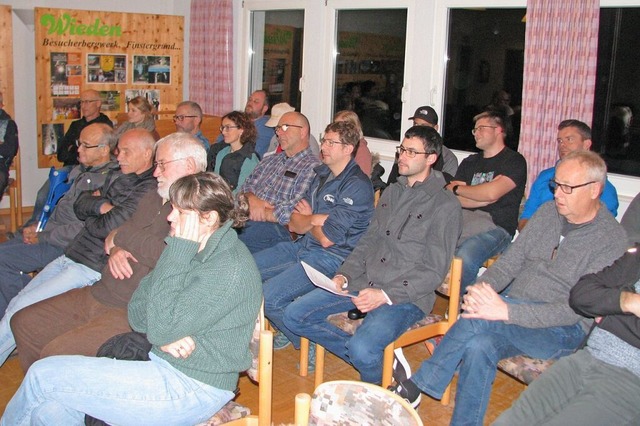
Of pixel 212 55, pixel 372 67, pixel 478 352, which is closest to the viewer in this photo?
pixel 478 352

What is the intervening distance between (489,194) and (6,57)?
509 cm

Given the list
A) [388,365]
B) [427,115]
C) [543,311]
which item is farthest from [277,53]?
[543,311]

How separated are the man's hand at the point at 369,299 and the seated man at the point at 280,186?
40.8 inches

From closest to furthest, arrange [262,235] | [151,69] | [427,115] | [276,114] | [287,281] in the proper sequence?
[287,281], [262,235], [427,115], [276,114], [151,69]

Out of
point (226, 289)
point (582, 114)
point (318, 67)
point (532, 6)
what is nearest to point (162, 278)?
point (226, 289)

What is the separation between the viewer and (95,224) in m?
3.47

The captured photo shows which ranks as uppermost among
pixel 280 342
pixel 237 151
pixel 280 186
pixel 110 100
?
pixel 110 100

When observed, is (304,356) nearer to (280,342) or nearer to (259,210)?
(280,342)

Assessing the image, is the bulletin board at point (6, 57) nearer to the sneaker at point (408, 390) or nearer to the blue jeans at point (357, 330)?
the blue jeans at point (357, 330)

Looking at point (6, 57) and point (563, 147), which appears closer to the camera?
point (563, 147)

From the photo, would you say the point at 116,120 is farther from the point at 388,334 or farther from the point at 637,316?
the point at 637,316

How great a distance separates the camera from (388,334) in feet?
9.92

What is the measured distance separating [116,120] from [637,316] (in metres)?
6.12

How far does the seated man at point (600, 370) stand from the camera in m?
2.36
